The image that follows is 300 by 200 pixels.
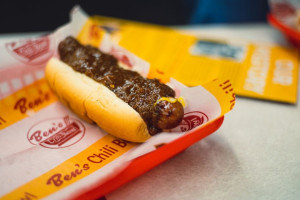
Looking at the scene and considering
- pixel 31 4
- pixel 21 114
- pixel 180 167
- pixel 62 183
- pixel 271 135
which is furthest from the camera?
pixel 31 4

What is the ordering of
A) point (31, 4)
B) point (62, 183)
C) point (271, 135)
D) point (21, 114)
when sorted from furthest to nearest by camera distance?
1. point (31, 4)
2. point (21, 114)
3. point (271, 135)
4. point (62, 183)

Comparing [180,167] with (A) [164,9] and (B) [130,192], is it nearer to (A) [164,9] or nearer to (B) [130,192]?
(B) [130,192]

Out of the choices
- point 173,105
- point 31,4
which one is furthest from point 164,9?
point 173,105

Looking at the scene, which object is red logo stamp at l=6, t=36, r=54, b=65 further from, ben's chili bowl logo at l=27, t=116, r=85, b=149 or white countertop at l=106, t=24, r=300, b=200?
white countertop at l=106, t=24, r=300, b=200

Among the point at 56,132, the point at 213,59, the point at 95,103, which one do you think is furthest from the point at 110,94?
the point at 213,59

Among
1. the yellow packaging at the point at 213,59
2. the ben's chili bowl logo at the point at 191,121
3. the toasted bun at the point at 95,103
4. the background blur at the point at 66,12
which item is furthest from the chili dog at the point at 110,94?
the background blur at the point at 66,12

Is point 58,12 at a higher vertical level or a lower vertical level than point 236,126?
higher

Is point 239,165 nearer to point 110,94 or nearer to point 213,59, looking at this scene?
point 110,94

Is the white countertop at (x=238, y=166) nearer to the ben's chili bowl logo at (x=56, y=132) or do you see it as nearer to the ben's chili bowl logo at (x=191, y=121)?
the ben's chili bowl logo at (x=191, y=121)
